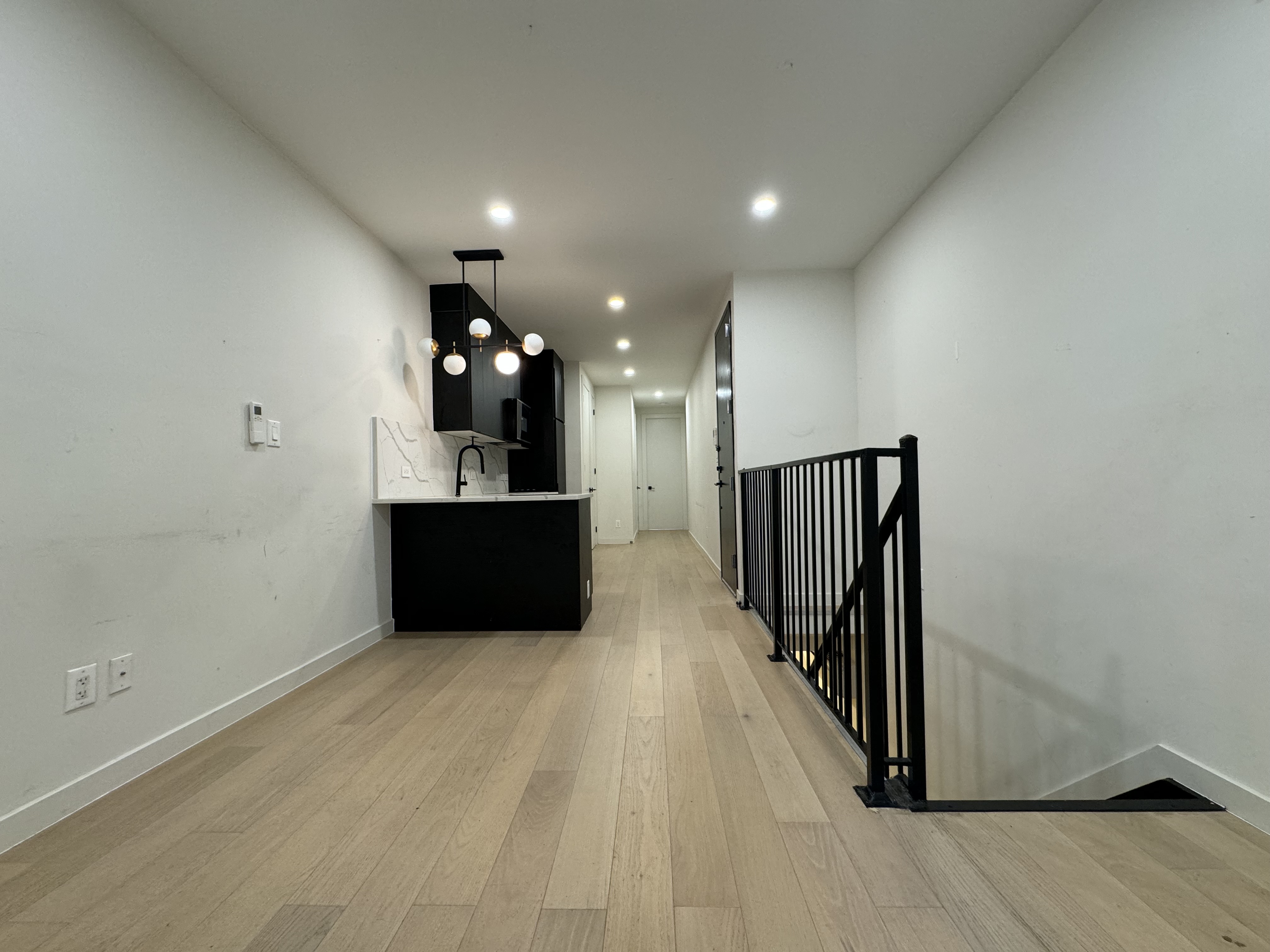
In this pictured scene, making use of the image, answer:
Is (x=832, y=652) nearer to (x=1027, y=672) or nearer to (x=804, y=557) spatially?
(x=804, y=557)

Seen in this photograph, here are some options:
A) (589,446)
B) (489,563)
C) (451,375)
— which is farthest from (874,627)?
(589,446)

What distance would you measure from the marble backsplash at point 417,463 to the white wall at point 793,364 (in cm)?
203

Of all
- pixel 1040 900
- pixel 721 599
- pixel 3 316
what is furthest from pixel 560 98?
pixel 721 599

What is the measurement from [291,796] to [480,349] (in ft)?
10.7

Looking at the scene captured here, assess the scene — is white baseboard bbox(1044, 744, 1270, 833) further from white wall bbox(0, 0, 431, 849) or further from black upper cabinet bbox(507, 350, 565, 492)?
black upper cabinet bbox(507, 350, 565, 492)

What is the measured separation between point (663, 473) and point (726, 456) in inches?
241

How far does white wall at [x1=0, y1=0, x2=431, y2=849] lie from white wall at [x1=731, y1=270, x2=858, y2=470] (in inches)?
105

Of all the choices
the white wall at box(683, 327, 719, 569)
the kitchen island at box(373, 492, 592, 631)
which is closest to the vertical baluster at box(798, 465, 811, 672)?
the kitchen island at box(373, 492, 592, 631)

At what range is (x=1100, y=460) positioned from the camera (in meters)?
1.78

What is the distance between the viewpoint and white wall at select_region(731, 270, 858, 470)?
3893 millimetres

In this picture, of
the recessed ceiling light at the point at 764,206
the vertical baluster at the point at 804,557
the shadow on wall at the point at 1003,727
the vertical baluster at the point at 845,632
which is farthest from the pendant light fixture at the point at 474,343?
the shadow on wall at the point at 1003,727

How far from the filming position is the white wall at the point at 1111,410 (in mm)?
1348


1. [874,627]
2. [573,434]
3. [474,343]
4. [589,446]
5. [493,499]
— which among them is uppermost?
Answer: [474,343]

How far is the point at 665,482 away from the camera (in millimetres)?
10719
